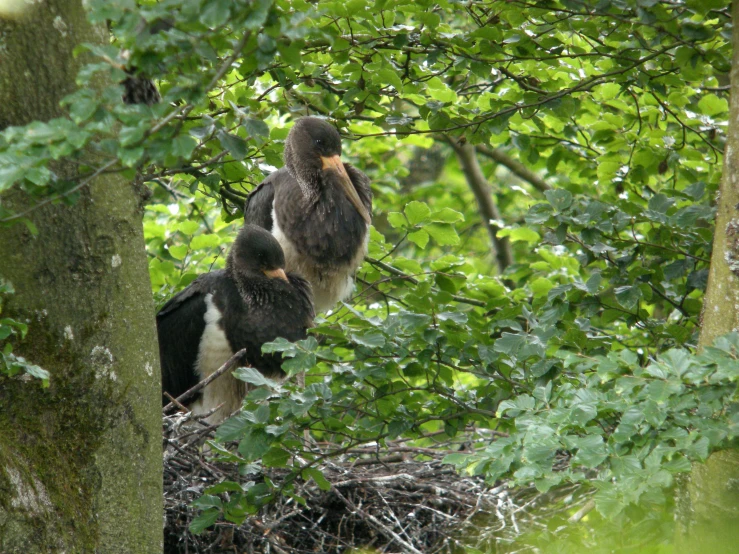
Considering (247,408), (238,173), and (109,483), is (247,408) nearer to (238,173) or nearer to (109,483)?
(109,483)

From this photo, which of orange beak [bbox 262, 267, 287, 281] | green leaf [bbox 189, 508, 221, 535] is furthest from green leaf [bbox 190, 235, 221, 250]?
green leaf [bbox 189, 508, 221, 535]

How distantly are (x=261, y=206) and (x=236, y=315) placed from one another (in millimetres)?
892

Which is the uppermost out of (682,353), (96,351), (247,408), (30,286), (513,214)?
(30,286)

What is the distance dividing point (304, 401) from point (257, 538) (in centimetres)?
108

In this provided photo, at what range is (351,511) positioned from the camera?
4145 mm

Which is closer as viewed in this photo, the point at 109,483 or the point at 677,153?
the point at 109,483

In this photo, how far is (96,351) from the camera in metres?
2.62

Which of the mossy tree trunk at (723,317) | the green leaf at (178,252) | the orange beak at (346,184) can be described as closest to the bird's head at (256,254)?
the green leaf at (178,252)

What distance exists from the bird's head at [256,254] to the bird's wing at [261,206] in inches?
22.2

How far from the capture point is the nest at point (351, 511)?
385 cm

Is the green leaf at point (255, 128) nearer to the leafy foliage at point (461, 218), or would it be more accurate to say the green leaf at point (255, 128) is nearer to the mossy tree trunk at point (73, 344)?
the leafy foliage at point (461, 218)

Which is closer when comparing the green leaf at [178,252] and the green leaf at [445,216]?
the green leaf at [445,216]

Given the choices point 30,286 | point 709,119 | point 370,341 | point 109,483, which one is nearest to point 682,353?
point 370,341

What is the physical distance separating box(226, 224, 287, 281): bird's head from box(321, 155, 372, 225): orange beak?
2.37 ft
